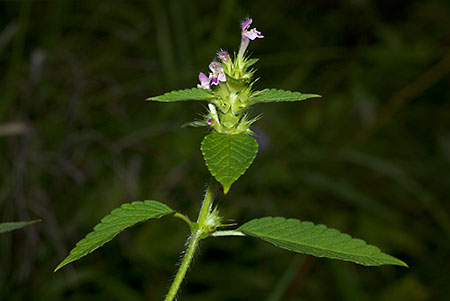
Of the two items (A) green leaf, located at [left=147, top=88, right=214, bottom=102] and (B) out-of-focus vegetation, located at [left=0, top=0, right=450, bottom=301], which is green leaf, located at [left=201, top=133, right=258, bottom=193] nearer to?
(A) green leaf, located at [left=147, top=88, right=214, bottom=102]

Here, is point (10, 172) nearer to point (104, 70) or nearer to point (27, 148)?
point (27, 148)

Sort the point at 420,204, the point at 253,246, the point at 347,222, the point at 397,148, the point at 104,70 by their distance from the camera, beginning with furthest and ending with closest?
the point at 397,148 < the point at 104,70 < the point at 420,204 < the point at 347,222 < the point at 253,246

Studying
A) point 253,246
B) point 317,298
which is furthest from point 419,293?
point 253,246

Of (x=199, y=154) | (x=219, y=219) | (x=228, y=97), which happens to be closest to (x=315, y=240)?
(x=219, y=219)

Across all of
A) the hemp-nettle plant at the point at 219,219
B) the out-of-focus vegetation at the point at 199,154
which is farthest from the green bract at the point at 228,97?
the out-of-focus vegetation at the point at 199,154

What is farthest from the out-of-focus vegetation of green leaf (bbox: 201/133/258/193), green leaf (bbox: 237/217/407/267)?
green leaf (bbox: 201/133/258/193)

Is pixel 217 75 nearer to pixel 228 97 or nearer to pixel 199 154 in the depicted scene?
pixel 228 97
